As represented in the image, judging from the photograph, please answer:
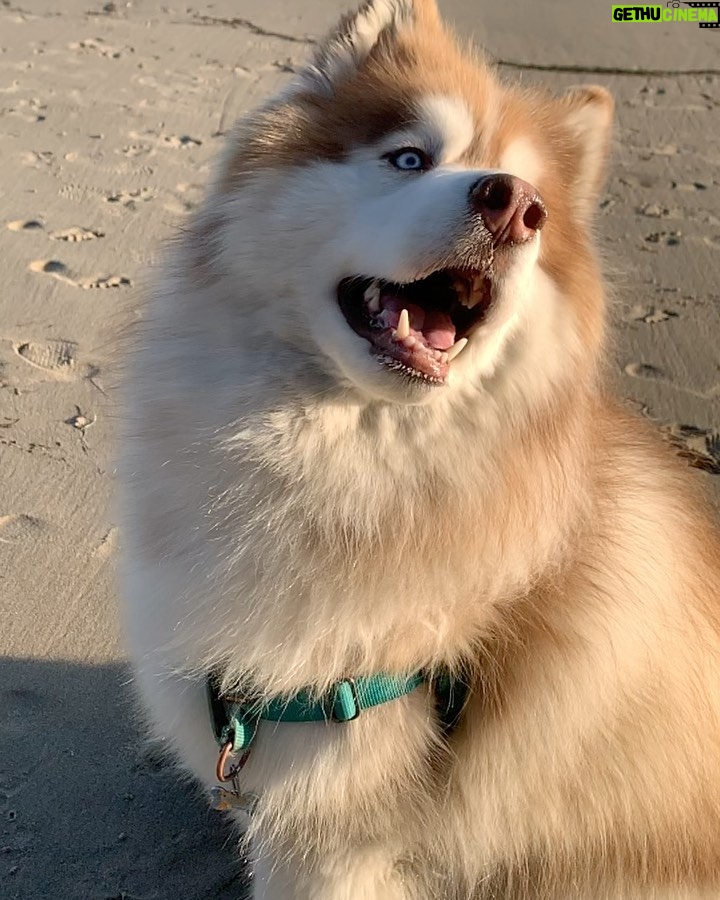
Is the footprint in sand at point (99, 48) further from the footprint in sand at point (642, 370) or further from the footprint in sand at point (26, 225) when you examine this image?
the footprint in sand at point (642, 370)

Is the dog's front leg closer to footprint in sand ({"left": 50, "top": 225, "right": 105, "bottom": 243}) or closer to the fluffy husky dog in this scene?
the fluffy husky dog

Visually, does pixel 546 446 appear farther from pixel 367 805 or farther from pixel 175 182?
pixel 175 182

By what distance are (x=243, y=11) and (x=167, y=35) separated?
87 cm

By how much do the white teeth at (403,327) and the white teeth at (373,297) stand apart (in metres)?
0.04

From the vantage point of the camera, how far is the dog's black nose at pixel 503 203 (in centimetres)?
137

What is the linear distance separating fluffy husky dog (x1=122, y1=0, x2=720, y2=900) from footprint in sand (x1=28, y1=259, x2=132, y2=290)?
218cm

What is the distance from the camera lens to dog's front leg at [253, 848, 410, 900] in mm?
1589

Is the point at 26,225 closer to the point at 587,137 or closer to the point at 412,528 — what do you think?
the point at 587,137

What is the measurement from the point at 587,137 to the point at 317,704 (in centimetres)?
121

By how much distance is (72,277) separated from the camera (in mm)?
3756

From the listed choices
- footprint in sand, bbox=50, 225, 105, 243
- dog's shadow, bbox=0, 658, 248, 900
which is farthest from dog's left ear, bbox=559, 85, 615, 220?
footprint in sand, bbox=50, 225, 105, 243

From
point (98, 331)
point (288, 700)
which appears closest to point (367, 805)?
point (288, 700)

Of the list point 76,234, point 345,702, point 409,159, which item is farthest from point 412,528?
point 76,234

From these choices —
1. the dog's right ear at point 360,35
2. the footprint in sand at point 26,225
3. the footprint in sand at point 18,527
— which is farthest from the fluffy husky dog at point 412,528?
the footprint in sand at point 26,225
